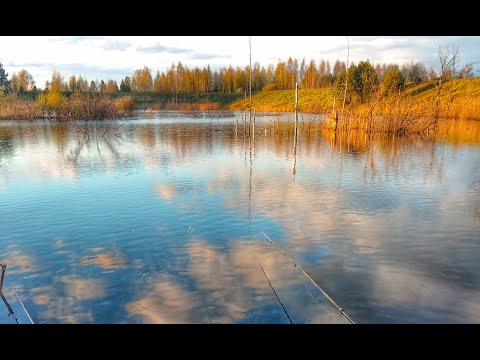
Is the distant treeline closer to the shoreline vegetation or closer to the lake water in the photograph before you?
the shoreline vegetation

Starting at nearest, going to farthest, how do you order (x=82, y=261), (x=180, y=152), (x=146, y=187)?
(x=82, y=261) < (x=146, y=187) < (x=180, y=152)

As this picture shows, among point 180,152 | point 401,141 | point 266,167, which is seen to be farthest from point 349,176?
point 401,141

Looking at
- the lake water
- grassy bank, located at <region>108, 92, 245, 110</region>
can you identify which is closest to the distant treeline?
grassy bank, located at <region>108, 92, 245, 110</region>

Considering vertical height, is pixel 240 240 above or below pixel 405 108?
below

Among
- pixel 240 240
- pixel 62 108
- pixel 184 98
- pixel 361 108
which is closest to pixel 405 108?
pixel 361 108

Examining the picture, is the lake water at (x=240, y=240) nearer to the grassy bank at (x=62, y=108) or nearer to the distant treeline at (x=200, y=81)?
the grassy bank at (x=62, y=108)

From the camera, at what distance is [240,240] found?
21.9 ft

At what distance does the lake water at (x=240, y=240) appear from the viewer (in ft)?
15.0

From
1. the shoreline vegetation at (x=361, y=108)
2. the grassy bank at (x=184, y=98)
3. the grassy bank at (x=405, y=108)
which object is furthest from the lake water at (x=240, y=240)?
the grassy bank at (x=184, y=98)

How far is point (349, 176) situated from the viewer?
39.0ft

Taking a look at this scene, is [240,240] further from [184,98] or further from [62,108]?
[184,98]

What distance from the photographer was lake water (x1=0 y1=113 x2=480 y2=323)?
15.0 feet
